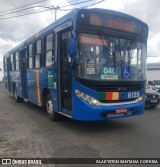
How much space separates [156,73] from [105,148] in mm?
49172

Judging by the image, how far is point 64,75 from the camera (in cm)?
818

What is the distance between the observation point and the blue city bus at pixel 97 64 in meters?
7.23

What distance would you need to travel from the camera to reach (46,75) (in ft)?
31.6

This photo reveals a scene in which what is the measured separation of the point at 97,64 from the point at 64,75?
1320mm

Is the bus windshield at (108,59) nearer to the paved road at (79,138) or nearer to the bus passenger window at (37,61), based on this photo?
the paved road at (79,138)

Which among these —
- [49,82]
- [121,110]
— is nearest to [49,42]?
[49,82]

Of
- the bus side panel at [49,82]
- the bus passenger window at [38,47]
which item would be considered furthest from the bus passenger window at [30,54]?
the bus side panel at [49,82]

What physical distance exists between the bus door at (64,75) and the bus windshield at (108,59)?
27.9 inches

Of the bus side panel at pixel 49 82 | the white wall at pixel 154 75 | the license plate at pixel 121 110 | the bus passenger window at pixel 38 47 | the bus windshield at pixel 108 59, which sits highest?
the bus passenger window at pixel 38 47

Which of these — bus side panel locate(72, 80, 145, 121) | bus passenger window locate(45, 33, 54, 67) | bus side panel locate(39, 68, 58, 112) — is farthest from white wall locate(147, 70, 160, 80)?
bus side panel locate(72, 80, 145, 121)

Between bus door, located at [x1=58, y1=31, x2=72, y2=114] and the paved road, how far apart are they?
31.5 inches

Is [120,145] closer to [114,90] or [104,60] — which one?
[114,90]

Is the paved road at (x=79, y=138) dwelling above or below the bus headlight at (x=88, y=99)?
below

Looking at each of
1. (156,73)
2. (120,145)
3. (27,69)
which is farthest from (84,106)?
(156,73)
